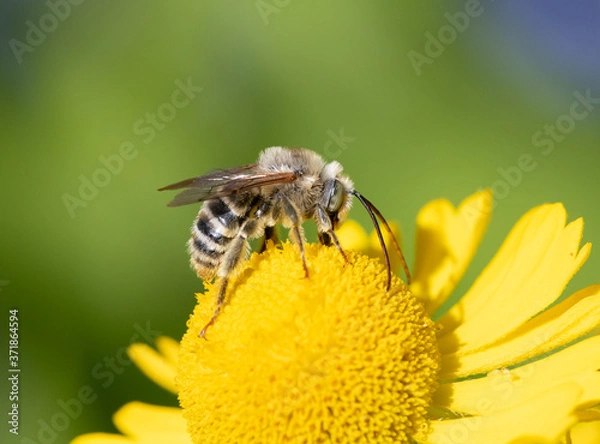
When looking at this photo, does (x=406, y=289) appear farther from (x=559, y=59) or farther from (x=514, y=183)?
(x=559, y=59)

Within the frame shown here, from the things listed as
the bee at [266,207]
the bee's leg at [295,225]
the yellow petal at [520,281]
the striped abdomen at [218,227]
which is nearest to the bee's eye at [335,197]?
the bee at [266,207]

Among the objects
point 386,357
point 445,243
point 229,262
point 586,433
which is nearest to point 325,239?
point 229,262

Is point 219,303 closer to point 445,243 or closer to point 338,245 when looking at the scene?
point 338,245

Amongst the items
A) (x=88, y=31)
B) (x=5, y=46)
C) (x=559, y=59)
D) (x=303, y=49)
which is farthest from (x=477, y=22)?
(x=5, y=46)

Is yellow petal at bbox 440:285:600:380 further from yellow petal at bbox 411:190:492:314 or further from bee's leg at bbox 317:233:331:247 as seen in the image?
bee's leg at bbox 317:233:331:247

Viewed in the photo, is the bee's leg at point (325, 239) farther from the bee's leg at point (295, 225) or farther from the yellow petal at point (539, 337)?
the yellow petal at point (539, 337)

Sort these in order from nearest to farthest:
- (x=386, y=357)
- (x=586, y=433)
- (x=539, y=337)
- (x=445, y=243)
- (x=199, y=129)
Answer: (x=586, y=433) < (x=386, y=357) < (x=539, y=337) < (x=445, y=243) < (x=199, y=129)
